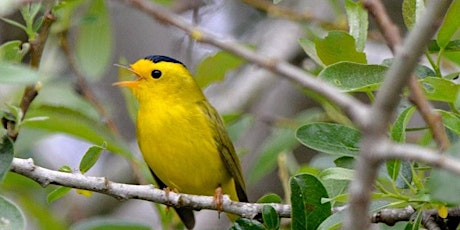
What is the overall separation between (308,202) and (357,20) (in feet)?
1.33

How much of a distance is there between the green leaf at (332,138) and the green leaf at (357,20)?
0.20 meters

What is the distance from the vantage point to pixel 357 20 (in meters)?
1.92

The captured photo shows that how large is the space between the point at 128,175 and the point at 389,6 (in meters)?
1.72

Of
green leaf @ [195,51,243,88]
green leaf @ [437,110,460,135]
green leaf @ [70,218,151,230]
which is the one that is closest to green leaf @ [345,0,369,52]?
green leaf @ [437,110,460,135]

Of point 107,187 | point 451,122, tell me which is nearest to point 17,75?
point 107,187

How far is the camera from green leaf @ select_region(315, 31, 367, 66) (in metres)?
1.90

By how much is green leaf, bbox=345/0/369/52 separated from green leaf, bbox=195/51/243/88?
1412 millimetres

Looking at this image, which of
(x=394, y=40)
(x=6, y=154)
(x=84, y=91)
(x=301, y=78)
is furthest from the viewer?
(x=84, y=91)

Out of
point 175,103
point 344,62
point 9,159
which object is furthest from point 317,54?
point 175,103

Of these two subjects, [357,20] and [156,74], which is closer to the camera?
[357,20]

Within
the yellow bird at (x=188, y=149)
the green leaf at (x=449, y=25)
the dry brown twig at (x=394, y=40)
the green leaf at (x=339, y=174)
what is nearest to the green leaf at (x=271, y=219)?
the green leaf at (x=339, y=174)

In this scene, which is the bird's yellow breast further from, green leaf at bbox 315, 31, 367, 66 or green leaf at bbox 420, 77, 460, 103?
green leaf at bbox 420, 77, 460, 103

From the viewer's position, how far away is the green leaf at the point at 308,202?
6.27 feet

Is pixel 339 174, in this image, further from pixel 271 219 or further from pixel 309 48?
pixel 309 48
